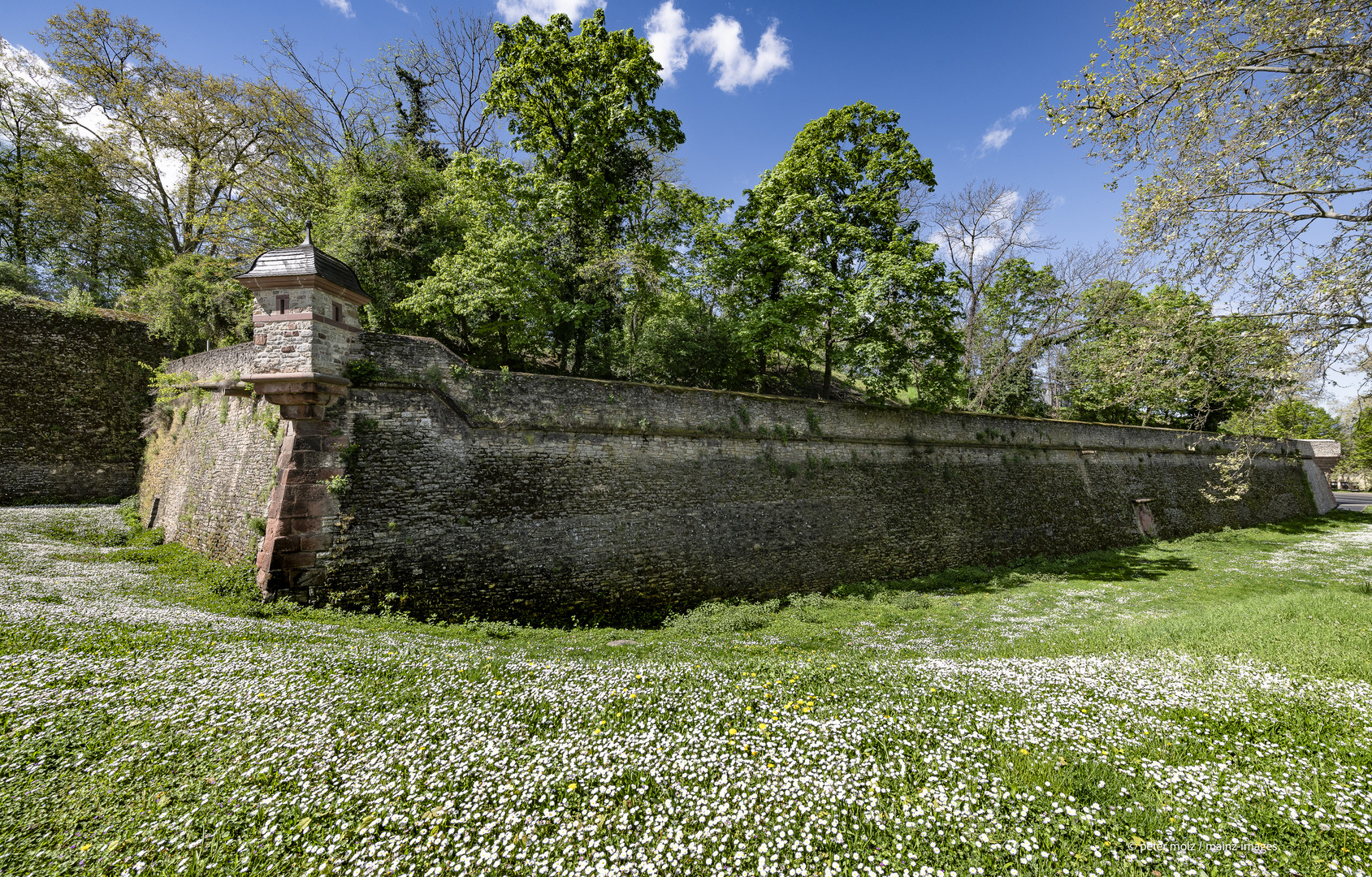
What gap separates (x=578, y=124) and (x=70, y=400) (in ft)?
57.8

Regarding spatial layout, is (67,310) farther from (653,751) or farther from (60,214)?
(653,751)

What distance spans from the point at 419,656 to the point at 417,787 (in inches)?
106

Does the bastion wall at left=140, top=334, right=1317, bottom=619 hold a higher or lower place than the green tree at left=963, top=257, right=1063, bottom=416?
lower

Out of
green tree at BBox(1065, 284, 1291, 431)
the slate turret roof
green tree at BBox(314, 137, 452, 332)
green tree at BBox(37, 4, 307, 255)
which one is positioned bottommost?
green tree at BBox(1065, 284, 1291, 431)

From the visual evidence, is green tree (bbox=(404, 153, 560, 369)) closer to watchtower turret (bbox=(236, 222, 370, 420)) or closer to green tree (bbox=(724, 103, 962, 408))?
watchtower turret (bbox=(236, 222, 370, 420))

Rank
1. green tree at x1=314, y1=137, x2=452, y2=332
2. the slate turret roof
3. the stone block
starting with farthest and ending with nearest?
1. green tree at x1=314, y1=137, x2=452, y2=332
2. the slate turret roof
3. the stone block

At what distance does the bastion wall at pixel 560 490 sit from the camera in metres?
8.11

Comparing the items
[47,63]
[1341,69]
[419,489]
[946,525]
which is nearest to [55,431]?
[47,63]

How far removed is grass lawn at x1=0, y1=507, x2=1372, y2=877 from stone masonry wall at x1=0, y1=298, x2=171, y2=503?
1133 centimetres

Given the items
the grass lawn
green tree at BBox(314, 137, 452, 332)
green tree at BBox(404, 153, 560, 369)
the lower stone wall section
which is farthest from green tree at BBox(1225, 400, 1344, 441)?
green tree at BBox(314, 137, 452, 332)

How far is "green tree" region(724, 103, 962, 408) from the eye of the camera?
14.8 m

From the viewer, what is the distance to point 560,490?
9641 millimetres

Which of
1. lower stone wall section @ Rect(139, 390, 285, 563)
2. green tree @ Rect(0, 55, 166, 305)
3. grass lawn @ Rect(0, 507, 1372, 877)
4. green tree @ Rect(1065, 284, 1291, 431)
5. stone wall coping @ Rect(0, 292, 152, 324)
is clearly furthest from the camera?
green tree @ Rect(0, 55, 166, 305)

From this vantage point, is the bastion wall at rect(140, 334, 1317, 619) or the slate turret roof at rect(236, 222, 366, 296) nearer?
the slate turret roof at rect(236, 222, 366, 296)
